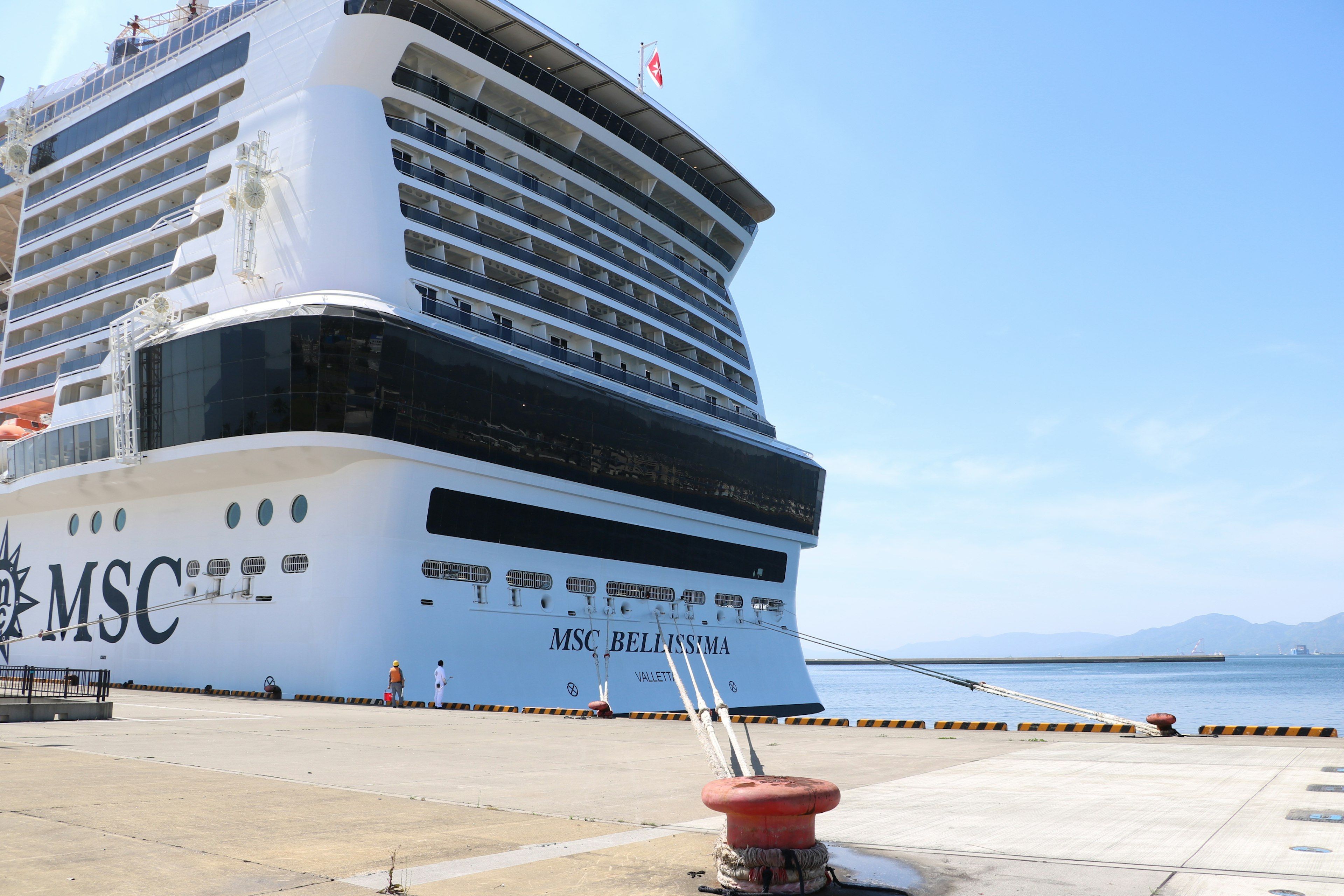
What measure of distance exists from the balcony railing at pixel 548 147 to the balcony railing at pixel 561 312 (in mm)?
6305

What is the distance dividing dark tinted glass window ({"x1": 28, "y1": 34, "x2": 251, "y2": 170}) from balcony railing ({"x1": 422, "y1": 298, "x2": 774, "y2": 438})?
43.2 ft

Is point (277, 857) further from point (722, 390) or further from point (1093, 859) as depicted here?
point (722, 390)

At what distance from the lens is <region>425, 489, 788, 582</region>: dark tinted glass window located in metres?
29.6

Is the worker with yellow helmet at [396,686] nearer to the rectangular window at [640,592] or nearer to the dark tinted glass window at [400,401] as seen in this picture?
the dark tinted glass window at [400,401]

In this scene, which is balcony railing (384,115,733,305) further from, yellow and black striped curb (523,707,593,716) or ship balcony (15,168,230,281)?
yellow and black striped curb (523,707,593,716)

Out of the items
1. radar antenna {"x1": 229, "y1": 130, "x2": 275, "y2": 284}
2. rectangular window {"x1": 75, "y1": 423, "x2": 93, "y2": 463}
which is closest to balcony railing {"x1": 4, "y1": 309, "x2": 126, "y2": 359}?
rectangular window {"x1": 75, "y1": 423, "x2": 93, "y2": 463}

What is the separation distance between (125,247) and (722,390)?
24491 mm

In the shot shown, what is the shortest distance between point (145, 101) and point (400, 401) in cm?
2123

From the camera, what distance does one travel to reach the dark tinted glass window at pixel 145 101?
3519cm

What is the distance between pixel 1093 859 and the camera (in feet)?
20.7

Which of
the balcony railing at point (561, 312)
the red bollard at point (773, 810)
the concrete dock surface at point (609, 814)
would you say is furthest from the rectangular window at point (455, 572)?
the red bollard at point (773, 810)

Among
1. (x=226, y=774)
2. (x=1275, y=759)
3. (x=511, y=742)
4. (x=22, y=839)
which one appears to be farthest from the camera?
(x=511, y=742)

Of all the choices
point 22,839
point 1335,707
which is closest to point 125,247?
point 22,839

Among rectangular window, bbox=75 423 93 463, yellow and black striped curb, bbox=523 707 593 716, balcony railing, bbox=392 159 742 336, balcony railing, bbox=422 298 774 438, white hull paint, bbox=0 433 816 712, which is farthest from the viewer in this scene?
rectangular window, bbox=75 423 93 463
